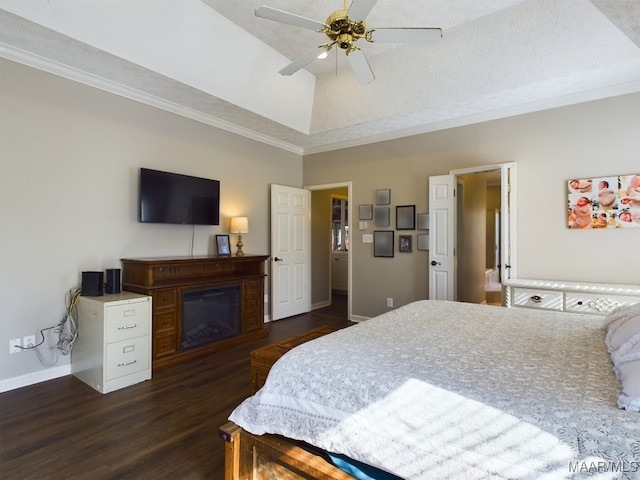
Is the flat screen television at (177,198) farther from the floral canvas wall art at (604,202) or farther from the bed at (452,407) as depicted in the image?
the floral canvas wall art at (604,202)

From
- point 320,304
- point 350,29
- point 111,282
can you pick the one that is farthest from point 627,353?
point 320,304

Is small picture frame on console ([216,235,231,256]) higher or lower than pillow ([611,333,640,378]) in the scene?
higher

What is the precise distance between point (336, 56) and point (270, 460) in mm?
3898

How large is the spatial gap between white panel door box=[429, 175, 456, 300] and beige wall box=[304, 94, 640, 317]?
0.28m

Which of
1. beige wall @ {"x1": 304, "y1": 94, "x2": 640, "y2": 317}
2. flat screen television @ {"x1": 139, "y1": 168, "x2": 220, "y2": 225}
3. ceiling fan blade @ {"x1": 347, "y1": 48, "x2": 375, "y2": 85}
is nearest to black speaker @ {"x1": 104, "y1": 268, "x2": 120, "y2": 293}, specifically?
flat screen television @ {"x1": 139, "y1": 168, "x2": 220, "y2": 225}

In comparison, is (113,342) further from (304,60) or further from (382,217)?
(382,217)

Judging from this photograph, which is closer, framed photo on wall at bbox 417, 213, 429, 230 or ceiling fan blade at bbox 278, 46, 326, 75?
ceiling fan blade at bbox 278, 46, 326, 75

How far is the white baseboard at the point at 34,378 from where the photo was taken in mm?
2702

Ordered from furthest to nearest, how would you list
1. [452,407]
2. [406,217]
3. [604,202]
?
[406,217], [604,202], [452,407]

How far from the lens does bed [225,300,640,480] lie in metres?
0.92

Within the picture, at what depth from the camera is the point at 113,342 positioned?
8.98 feet

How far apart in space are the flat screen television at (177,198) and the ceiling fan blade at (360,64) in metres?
2.21

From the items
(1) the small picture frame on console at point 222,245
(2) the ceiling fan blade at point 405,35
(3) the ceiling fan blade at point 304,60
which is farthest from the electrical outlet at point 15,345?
(2) the ceiling fan blade at point 405,35

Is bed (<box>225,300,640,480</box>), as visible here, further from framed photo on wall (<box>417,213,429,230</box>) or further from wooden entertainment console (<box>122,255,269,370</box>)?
framed photo on wall (<box>417,213,429,230</box>)
